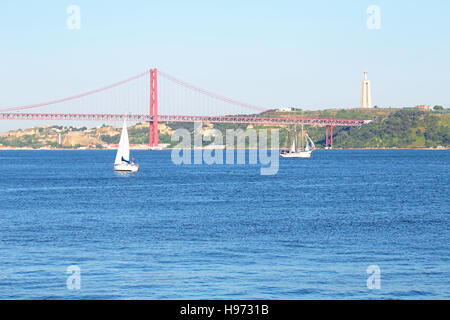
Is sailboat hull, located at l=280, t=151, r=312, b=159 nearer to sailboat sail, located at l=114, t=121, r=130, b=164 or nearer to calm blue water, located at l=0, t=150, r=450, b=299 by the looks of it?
sailboat sail, located at l=114, t=121, r=130, b=164

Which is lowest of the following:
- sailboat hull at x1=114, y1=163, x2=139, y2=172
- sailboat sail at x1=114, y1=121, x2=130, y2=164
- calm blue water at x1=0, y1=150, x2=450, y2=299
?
calm blue water at x1=0, y1=150, x2=450, y2=299

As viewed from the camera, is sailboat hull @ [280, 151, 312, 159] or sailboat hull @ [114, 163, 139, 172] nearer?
sailboat hull @ [114, 163, 139, 172]

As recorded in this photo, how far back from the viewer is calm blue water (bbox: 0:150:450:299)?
14.6 meters

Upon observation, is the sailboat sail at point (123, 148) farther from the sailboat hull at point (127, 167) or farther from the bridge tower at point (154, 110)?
the bridge tower at point (154, 110)

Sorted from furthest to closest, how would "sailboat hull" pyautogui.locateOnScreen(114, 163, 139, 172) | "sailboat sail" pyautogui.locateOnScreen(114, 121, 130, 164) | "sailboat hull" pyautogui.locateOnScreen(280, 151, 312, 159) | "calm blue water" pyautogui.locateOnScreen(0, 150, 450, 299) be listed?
1. "sailboat hull" pyautogui.locateOnScreen(280, 151, 312, 159)
2. "sailboat hull" pyautogui.locateOnScreen(114, 163, 139, 172)
3. "sailboat sail" pyautogui.locateOnScreen(114, 121, 130, 164)
4. "calm blue water" pyautogui.locateOnScreen(0, 150, 450, 299)

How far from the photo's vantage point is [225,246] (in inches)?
802

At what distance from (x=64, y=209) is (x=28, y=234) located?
32.3 ft

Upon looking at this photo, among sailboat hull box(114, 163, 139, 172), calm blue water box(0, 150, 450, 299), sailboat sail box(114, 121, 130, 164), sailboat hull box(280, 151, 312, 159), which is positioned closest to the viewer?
calm blue water box(0, 150, 450, 299)

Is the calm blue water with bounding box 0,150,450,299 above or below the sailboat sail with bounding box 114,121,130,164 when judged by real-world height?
below

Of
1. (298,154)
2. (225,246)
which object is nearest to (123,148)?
(225,246)

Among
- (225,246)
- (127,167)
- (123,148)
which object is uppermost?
(123,148)

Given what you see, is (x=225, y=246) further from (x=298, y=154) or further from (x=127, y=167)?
(x=298, y=154)

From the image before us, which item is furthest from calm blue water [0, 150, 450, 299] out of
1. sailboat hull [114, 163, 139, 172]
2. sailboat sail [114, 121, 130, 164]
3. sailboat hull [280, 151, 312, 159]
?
sailboat hull [280, 151, 312, 159]
